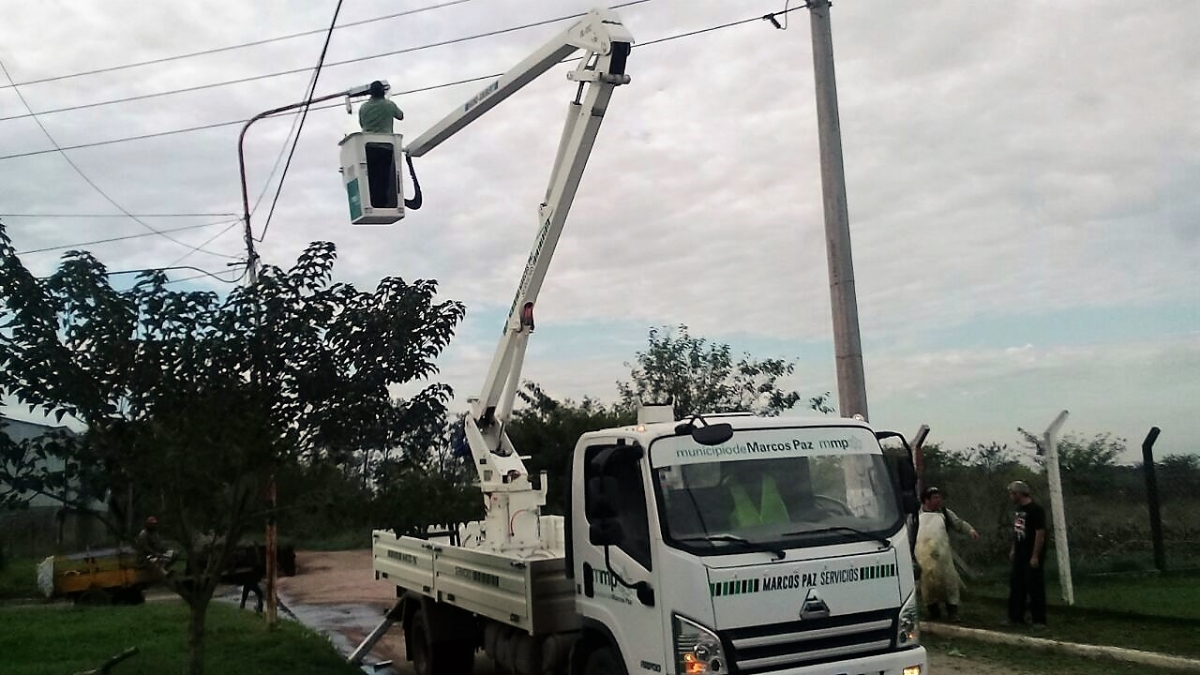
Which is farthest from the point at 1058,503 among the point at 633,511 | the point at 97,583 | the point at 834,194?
the point at 97,583

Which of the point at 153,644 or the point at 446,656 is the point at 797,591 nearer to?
the point at 446,656

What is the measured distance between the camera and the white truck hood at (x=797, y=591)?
20.3 feet

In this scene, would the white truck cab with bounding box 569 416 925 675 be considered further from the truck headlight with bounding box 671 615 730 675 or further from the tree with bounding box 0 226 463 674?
the tree with bounding box 0 226 463 674

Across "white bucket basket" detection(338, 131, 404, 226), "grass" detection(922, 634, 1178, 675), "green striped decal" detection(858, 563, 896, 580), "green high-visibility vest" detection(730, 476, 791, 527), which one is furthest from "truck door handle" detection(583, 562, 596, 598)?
"grass" detection(922, 634, 1178, 675)

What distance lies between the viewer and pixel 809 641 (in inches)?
248

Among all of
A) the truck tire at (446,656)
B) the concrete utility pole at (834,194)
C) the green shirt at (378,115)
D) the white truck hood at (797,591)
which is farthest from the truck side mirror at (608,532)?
the concrete utility pole at (834,194)

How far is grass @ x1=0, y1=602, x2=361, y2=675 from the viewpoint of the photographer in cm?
1093

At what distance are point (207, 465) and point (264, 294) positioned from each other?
1266 mm

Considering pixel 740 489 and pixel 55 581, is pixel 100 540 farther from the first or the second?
pixel 740 489

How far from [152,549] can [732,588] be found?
4.33 meters

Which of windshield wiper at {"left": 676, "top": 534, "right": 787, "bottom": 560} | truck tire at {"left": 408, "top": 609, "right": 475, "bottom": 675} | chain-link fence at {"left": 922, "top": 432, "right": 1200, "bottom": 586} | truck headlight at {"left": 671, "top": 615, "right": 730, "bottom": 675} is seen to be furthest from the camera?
chain-link fence at {"left": 922, "top": 432, "right": 1200, "bottom": 586}

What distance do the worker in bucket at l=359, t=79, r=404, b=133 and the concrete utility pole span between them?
4695 mm

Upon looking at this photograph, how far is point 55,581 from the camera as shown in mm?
19281

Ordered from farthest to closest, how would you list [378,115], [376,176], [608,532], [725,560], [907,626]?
[378,115]
[376,176]
[608,532]
[907,626]
[725,560]
